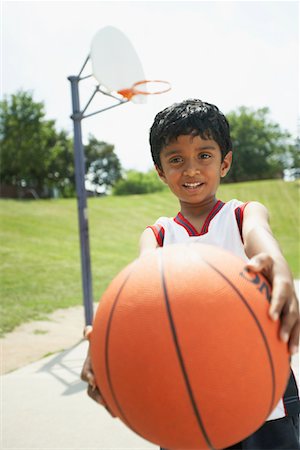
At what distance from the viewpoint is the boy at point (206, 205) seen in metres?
1.66

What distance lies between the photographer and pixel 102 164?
140 feet

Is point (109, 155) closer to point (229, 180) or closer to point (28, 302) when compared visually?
point (229, 180)

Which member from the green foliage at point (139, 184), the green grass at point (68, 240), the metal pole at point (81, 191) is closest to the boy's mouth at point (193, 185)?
the metal pole at point (81, 191)

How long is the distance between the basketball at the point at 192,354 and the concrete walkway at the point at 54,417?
1659 mm

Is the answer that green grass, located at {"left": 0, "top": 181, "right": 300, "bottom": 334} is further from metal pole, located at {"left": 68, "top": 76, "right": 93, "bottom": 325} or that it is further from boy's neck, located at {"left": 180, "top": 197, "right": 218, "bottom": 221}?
boy's neck, located at {"left": 180, "top": 197, "right": 218, "bottom": 221}

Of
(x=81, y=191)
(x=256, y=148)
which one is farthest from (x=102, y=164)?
(x=81, y=191)

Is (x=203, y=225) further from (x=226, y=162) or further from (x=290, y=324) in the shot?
(x=290, y=324)

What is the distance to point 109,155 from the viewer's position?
139ft

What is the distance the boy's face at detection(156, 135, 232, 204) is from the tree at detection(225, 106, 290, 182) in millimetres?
38780

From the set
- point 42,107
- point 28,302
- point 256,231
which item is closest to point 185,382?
point 256,231

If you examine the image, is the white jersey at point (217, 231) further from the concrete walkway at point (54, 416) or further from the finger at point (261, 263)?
the concrete walkway at point (54, 416)

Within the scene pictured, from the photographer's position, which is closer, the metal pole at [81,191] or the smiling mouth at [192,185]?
the smiling mouth at [192,185]

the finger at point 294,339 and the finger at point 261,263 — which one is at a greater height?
the finger at point 261,263

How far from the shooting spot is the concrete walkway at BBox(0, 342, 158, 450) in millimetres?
2762
